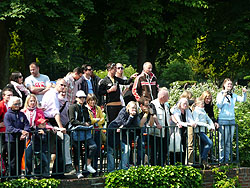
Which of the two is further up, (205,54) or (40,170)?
(205,54)

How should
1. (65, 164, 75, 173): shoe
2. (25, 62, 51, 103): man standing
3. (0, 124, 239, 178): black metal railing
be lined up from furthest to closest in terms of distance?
(25, 62, 51, 103): man standing → (65, 164, 75, 173): shoe → (0, 124, 239, 178): black metal railing

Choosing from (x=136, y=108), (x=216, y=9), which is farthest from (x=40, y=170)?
(x=216, y=9)

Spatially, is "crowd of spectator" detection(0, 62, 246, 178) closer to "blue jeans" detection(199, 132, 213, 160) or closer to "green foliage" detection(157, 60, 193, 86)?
"blue jeans" detection(199, 132, 213, 160)

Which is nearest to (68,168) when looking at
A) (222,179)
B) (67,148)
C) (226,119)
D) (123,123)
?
(67,148)

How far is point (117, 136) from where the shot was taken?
1034 cm

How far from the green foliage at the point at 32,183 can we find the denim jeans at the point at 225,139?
3901 mm

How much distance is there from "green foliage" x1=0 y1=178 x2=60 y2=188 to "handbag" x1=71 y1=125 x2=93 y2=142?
88cm

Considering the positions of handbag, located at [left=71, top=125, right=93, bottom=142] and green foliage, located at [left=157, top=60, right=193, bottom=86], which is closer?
handbag, located at [left=71, top=125, right=93, bottom=142]

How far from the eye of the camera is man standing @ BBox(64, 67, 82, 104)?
444 inches

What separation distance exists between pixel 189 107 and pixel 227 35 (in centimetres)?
1126

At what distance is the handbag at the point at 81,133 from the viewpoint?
973 centimetres

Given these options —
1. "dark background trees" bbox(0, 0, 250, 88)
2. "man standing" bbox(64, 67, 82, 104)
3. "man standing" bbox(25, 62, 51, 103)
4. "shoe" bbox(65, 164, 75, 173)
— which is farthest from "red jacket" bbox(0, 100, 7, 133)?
"dark background trees" bbox(0, 0, 250, 88)

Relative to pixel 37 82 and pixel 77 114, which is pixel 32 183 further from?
pixel 37 82

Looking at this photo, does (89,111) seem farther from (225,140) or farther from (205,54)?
(205,54)
